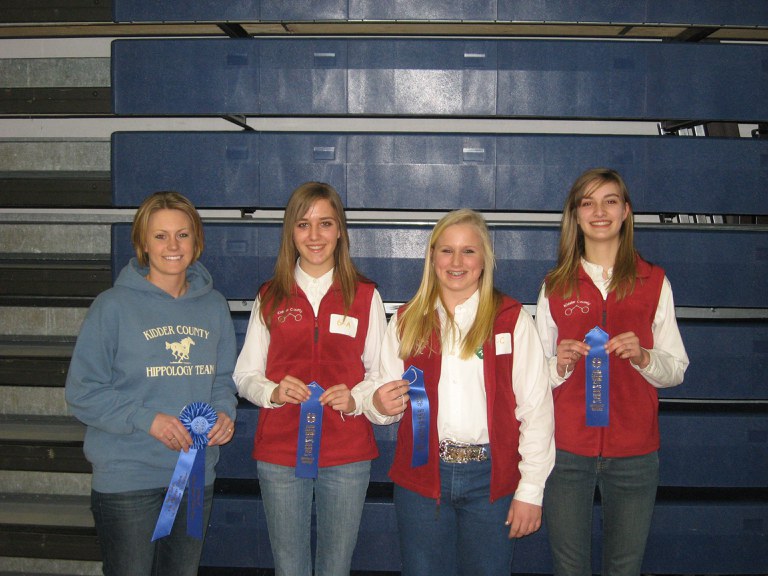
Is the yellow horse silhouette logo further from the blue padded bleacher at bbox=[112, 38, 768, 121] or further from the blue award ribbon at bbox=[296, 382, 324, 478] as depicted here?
the blue padded bleacher at bbox=[112, 38, 768, 121]

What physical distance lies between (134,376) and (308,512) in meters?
0.56

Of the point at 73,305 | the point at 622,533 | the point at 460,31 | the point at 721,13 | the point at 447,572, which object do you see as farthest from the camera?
the point at 73,305

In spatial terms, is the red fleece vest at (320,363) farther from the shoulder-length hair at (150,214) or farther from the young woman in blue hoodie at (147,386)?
the shoulder-length hair at (150,214)

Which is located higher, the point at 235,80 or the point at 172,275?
the point at 235,80

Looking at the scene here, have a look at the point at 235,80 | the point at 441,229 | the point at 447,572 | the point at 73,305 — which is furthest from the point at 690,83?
the point at 73,305

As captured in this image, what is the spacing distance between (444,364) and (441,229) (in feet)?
1.06

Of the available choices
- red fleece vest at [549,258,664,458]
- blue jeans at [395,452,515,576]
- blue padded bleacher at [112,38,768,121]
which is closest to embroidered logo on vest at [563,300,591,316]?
red fleece vest at [549,258,664,458]

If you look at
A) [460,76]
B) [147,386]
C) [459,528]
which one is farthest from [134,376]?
[460,76]

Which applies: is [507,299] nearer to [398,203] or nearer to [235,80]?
[398,203]

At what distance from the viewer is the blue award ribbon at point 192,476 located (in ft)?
4.89

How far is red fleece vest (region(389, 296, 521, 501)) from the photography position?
4.61ft

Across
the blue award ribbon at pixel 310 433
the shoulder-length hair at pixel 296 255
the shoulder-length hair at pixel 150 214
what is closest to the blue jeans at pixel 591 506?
the blue award ribbon at pixel 310 433

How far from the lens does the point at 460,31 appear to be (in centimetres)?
220

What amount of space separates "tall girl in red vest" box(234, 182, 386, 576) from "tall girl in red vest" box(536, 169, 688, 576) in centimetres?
49
